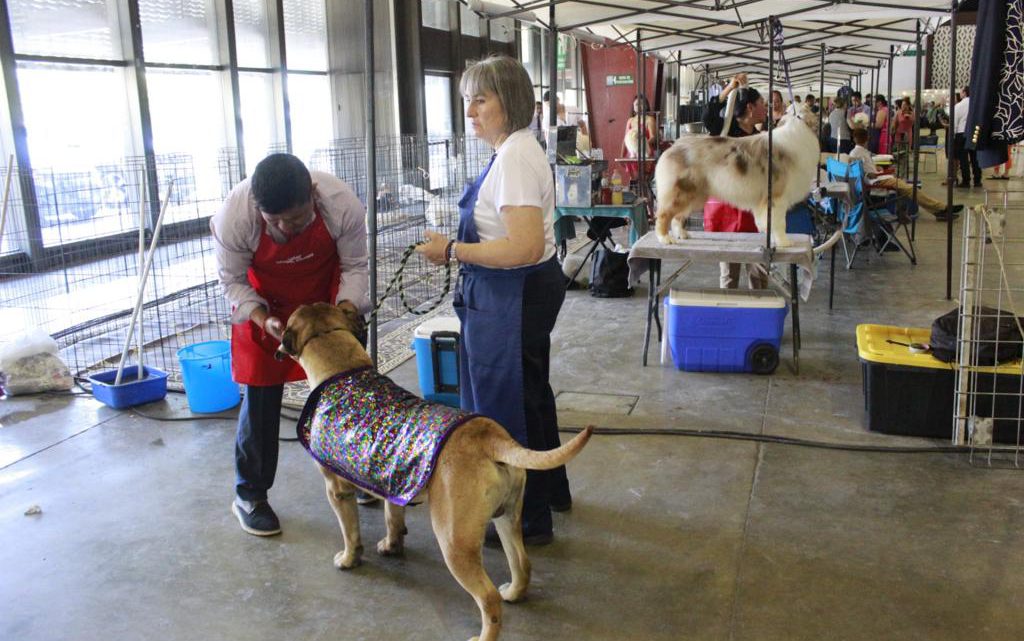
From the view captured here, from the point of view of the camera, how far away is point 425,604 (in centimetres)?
268

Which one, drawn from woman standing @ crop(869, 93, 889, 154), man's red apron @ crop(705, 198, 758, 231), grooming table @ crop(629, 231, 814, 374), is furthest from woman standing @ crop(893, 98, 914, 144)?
grooming table @ crop(629, 231, 814, 374)

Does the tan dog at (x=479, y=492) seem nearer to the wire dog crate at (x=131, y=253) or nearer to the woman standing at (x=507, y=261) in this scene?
the woman standing at (x=507, y=261)

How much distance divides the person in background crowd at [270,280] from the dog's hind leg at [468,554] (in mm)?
940

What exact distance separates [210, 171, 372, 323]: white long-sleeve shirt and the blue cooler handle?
97cm

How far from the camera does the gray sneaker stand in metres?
3.14

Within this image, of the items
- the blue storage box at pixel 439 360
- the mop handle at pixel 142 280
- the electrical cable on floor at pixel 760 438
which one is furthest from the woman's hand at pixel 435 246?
the mop handle at pixel 142 280

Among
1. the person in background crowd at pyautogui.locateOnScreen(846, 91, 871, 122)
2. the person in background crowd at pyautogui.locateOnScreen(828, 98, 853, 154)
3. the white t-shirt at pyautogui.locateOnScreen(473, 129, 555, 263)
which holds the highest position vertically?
the person in background crowd at pyautogui.locateOnScreen(846, 91, 871, 122)

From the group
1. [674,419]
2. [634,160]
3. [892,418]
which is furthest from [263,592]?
[634,160]

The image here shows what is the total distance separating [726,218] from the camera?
588 centimetres

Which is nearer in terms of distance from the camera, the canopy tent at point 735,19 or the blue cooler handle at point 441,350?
the blue cooler handle at point 441,350

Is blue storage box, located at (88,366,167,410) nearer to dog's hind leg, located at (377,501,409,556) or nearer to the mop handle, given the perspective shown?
the mop handle

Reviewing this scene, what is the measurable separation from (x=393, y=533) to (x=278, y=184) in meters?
1.25

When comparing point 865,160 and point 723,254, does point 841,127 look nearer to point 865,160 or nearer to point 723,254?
point 865,160

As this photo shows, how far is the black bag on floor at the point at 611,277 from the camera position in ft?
22.7
